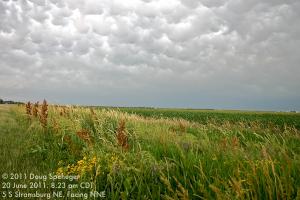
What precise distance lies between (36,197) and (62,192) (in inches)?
16.9

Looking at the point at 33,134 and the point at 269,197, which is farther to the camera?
the point at 33,134

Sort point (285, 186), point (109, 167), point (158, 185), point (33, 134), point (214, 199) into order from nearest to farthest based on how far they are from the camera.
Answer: point (285, 186), point (214, 199), point (158, 185), point (109, 167), point (33, 134)

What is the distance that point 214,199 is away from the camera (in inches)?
153

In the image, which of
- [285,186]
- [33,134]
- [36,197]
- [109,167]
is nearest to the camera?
[285,186]

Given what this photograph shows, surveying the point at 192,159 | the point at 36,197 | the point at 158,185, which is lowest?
the point at 36,197

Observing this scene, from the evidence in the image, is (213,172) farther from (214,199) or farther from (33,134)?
(33,134)

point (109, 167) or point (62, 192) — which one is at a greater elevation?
point (109, 167)

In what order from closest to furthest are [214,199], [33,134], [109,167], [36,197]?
[214,199]
[36,197]
[109,167]
[33,134]

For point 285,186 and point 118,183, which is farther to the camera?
point 118,183

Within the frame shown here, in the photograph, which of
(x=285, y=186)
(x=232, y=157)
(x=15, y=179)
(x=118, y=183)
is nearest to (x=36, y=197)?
(x=15, y=179)

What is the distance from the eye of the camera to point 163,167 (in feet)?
15.7

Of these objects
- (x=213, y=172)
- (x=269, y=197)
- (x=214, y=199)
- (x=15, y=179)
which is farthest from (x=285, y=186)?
(x=15, y=179)

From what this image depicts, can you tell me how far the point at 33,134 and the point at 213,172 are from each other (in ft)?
23.6

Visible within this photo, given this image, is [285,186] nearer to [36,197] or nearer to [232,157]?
[232,157]
